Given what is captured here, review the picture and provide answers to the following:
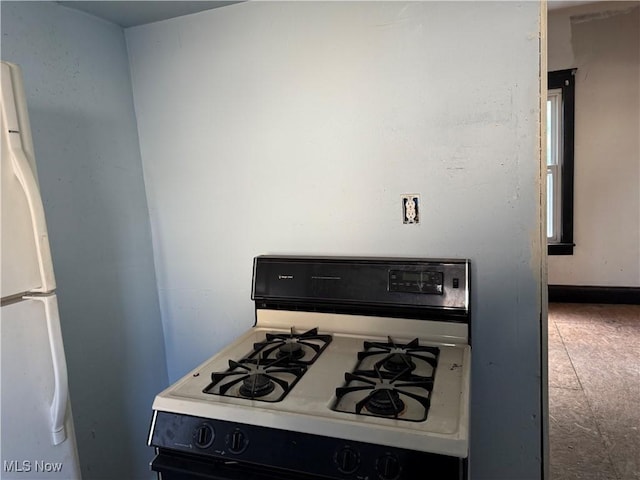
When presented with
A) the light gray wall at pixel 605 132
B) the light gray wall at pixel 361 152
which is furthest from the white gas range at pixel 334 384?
the light gray wall at pixel 605 132

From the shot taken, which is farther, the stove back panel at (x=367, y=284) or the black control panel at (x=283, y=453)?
the stove back panel at (x=367, y=284)

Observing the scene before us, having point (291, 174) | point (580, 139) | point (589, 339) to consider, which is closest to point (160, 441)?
point (291, 174)

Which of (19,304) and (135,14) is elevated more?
(135,14)

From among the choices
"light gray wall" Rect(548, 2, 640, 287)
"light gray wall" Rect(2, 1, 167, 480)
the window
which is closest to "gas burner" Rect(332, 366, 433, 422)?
"light gray wall" Rect(2, 1, 167, 480)

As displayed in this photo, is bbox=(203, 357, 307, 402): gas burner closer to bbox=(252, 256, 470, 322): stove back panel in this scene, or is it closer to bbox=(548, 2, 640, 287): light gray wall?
bbox=(252, 256, 470, 322): stove back panel

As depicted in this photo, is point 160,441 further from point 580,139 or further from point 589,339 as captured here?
point 580,139

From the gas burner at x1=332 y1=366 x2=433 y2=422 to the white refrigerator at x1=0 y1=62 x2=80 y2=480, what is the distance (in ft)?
2.39

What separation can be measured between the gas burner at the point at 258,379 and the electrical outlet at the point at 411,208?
0.61m

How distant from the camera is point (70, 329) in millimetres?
1562

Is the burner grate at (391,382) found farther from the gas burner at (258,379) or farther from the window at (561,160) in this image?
the window at (561,160)

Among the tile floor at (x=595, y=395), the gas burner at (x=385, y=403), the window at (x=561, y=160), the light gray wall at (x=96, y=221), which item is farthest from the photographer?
the window at (x=561, y=160)

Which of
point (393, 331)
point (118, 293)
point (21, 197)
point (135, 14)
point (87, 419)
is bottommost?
point (87, 419)

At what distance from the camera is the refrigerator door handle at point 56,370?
43.9 inches

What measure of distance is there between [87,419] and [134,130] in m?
1.13
